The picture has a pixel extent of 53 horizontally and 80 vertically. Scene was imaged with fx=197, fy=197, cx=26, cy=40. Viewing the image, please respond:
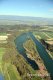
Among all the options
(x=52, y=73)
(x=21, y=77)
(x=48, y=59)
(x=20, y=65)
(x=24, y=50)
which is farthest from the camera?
(x=24, y=50)

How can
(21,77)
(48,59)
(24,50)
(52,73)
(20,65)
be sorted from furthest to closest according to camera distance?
(24,50), (48,59), (20,65), (52,73), (21,77)

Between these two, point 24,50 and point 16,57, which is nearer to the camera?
point 16,57

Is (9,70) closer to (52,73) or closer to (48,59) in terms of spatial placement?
(52,73)

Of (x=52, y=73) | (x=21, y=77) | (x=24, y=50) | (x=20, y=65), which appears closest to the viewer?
(x=21, y=77)

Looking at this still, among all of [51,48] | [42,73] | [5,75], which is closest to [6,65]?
[5,75]

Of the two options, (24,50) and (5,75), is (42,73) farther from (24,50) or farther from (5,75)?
(24,50)

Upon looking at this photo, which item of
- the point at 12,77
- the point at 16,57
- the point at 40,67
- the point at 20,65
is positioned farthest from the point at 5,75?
the point at 16,57

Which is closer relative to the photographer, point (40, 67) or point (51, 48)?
point (40, 67)

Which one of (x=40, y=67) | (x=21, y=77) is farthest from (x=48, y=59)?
(x=21, y=77)
